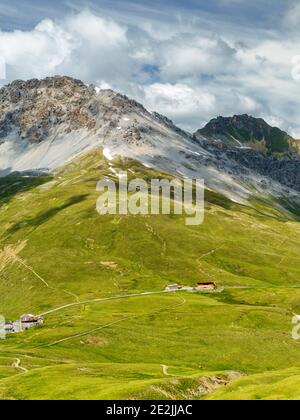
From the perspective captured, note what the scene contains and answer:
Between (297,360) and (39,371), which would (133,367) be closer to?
(39,371)

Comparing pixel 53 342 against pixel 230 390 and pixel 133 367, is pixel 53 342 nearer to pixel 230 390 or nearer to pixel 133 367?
A: pixel 133 367

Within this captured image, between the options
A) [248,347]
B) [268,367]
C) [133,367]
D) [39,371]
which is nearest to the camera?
[39,371]

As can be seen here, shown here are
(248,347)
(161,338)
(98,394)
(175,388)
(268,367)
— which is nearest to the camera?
(98,394)

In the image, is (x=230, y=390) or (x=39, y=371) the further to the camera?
(x=39, y=371)

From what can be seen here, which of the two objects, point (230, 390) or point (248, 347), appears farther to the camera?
point (248, 347)

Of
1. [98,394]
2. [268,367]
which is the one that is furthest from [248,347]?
[98,394]

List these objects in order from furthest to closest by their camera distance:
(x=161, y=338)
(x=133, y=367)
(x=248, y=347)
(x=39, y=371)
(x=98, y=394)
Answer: (x=161, y=338), (x=248, y=347), (x=133, y=367), (x=39, y=371), (x=98, y=394)
